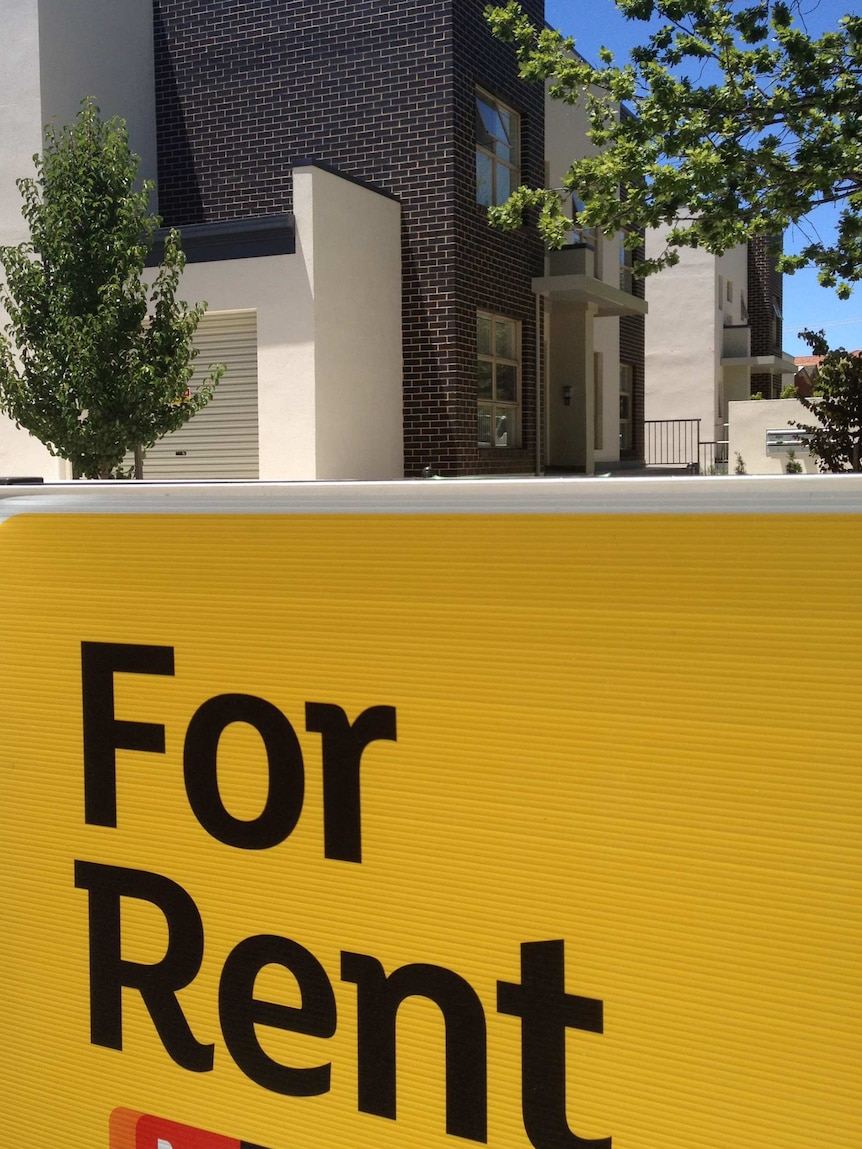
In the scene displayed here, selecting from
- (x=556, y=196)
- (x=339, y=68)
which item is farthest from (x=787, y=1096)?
(x=339, y=68)

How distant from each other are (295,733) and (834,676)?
74 centimetres

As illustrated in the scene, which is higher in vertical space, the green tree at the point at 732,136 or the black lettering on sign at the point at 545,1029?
the green tree at the point at 732,136

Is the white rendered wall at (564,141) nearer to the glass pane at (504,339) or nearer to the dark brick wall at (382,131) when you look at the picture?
the dark brick wall at (382,131)

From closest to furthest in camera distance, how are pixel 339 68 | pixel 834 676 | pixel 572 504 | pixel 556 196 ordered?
1. pixel 834 676
2. pixel 572 504
3. pixel 556 196
4. pixel 339 68

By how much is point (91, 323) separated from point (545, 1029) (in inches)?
457

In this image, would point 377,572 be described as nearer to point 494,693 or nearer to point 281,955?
point 494,693

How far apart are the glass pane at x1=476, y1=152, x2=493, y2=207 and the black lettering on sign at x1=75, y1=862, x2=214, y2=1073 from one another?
55.0 ft

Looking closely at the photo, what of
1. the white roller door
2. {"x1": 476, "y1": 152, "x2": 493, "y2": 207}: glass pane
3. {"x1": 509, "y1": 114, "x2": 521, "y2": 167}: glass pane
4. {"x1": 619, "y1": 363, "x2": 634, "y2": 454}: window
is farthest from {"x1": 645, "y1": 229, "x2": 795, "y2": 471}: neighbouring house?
the white roller door

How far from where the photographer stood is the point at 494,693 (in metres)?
1.43

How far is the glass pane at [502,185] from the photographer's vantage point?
1832 cm

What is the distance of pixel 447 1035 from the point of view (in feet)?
4.91

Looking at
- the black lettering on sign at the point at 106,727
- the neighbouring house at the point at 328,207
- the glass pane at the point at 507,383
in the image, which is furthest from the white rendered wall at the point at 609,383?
the black lettering on sign at the point at 106,727

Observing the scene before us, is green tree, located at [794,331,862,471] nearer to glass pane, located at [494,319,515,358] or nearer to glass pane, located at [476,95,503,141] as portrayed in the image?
glass pane, located at [494,319,515,358]

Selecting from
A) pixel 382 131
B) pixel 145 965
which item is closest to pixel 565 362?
pixel 382 131
